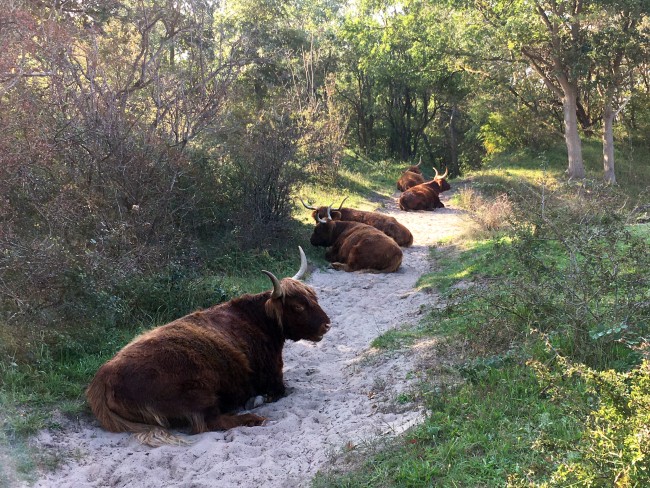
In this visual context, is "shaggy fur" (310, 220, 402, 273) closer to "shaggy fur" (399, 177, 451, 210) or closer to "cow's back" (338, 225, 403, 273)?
"cow's back" (338, 225, 403, 273)

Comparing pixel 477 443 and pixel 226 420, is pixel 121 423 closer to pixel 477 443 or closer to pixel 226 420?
pixel 226 420

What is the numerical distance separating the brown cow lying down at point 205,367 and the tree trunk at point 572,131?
16.0 metres

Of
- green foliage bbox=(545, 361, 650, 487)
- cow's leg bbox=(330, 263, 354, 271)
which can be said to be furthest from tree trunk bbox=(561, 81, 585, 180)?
green foliage bbox=(545, 361, 650, 487)

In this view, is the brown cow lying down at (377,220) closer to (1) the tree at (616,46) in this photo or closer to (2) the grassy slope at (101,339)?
(2) the grassy slope at (101,339)

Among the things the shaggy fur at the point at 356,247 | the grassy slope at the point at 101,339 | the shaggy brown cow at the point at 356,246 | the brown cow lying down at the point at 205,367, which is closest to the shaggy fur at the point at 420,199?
the shaggy brown cow at the point at 356,246

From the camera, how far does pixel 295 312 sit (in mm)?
5957

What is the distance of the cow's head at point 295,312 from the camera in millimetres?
5906

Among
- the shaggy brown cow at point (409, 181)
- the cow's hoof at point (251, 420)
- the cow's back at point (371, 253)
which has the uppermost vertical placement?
the shaggy brown cow at point (409, 181)

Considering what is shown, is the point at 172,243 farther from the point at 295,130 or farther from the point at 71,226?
the point at 295,130

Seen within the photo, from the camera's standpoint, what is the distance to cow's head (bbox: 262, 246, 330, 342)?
5.91 m

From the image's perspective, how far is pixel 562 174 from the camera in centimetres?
2039

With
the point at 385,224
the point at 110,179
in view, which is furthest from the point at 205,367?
the point at 385,224

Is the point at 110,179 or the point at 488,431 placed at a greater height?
the point at 110,179

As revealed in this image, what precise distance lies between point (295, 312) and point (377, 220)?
7168 mm
